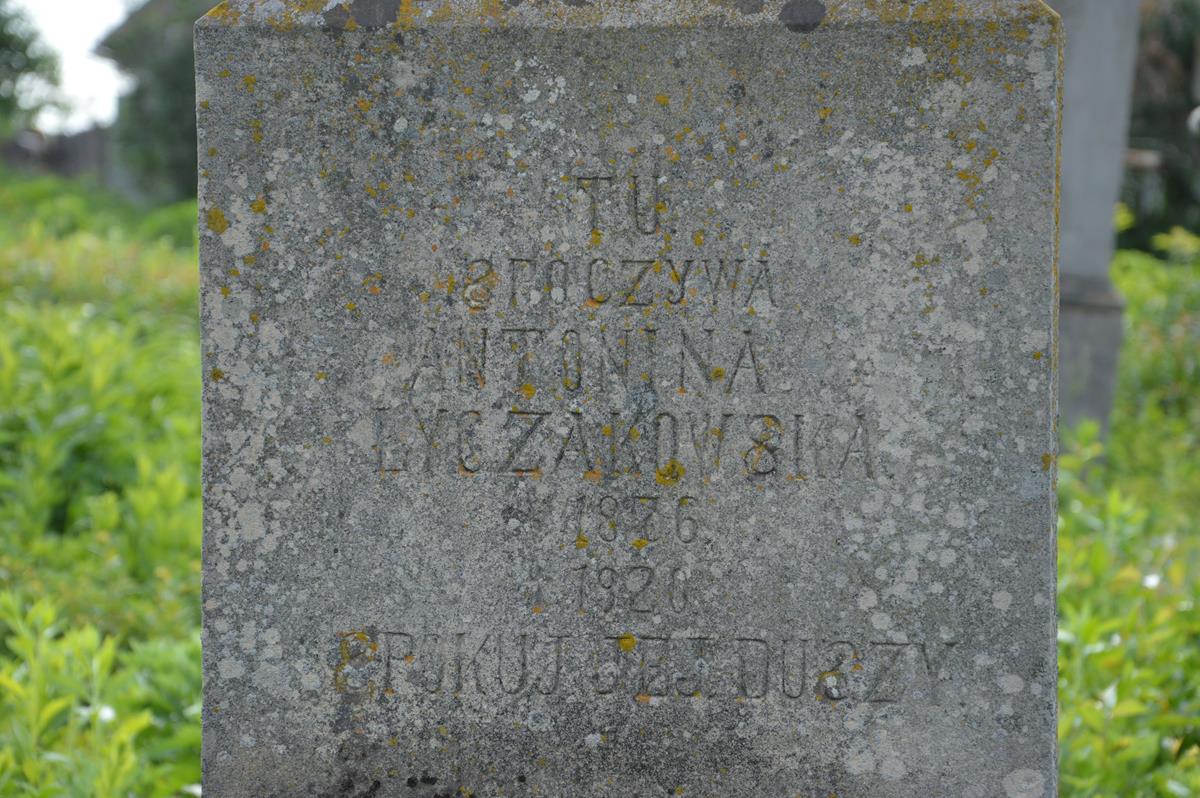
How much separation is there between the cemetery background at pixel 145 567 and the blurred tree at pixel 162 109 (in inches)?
386

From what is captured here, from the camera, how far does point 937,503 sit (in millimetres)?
2104

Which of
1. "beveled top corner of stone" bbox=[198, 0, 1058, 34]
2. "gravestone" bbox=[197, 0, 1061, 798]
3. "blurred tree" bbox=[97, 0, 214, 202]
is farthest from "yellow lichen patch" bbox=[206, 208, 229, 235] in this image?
"blurred tree" bbox=[97, 0, 214, 202]

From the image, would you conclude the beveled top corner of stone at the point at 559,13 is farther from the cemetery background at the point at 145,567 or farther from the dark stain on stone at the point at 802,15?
the cemetery background at the point at 145,567

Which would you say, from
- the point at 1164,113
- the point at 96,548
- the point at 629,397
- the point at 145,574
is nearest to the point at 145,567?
the point at 145,574

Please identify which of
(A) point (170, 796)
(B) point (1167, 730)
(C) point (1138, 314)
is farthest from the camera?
(C) point (1138, 314)

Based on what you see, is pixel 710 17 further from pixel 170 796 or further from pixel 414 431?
pixel 170 796

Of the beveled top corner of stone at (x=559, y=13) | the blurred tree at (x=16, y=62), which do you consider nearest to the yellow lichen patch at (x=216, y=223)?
the beveled top corner of stone at (x=559, y=13)

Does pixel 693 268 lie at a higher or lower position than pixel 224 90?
lower

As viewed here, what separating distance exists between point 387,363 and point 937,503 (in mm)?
1036

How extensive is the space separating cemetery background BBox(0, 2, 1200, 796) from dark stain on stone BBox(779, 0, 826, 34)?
1.91 meters

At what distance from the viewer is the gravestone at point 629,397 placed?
207 cm

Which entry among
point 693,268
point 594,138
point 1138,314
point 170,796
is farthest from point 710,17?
point 1138,314

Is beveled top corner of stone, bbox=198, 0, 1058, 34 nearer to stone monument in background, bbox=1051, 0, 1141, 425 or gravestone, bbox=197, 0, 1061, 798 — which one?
gravestone, bbox=197, 0, 1061, 798

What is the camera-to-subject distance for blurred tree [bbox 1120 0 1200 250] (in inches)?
696
